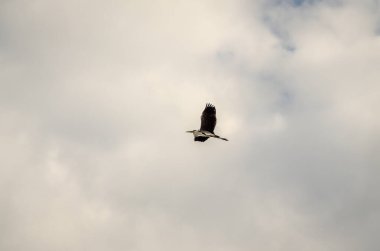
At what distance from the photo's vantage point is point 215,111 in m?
51.0

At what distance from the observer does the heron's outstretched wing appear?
5091 cm

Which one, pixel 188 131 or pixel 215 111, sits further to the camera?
pixel 188 131

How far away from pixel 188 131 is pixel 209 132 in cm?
367

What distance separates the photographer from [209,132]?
51688 mm

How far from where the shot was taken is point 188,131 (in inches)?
2154

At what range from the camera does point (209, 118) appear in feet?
168

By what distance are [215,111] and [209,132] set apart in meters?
2.23

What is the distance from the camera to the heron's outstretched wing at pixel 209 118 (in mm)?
50906

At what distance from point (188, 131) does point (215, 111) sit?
196 inches
